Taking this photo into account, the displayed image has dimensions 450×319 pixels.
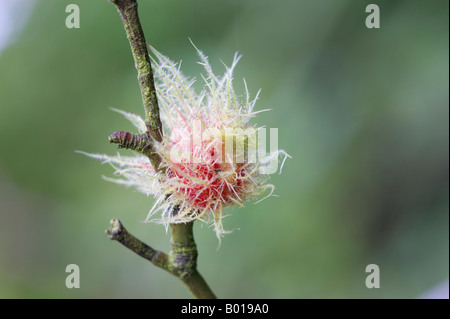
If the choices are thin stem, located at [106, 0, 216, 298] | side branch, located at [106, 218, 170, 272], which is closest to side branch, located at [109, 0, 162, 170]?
thin stem, located at [106, 0, 216, 298]

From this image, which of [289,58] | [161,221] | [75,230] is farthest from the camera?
[75,230]

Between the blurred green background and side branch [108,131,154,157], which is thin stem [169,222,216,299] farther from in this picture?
the blurred green background

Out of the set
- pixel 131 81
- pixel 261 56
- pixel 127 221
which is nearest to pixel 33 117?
pixel 131 81

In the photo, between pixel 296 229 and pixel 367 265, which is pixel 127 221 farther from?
pixel 367 265

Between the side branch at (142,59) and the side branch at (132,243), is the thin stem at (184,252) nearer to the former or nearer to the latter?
the side branch at (132,243)

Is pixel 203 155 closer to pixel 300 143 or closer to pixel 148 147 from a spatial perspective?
pixel 148 147

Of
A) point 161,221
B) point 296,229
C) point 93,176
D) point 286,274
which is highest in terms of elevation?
point 93,176
